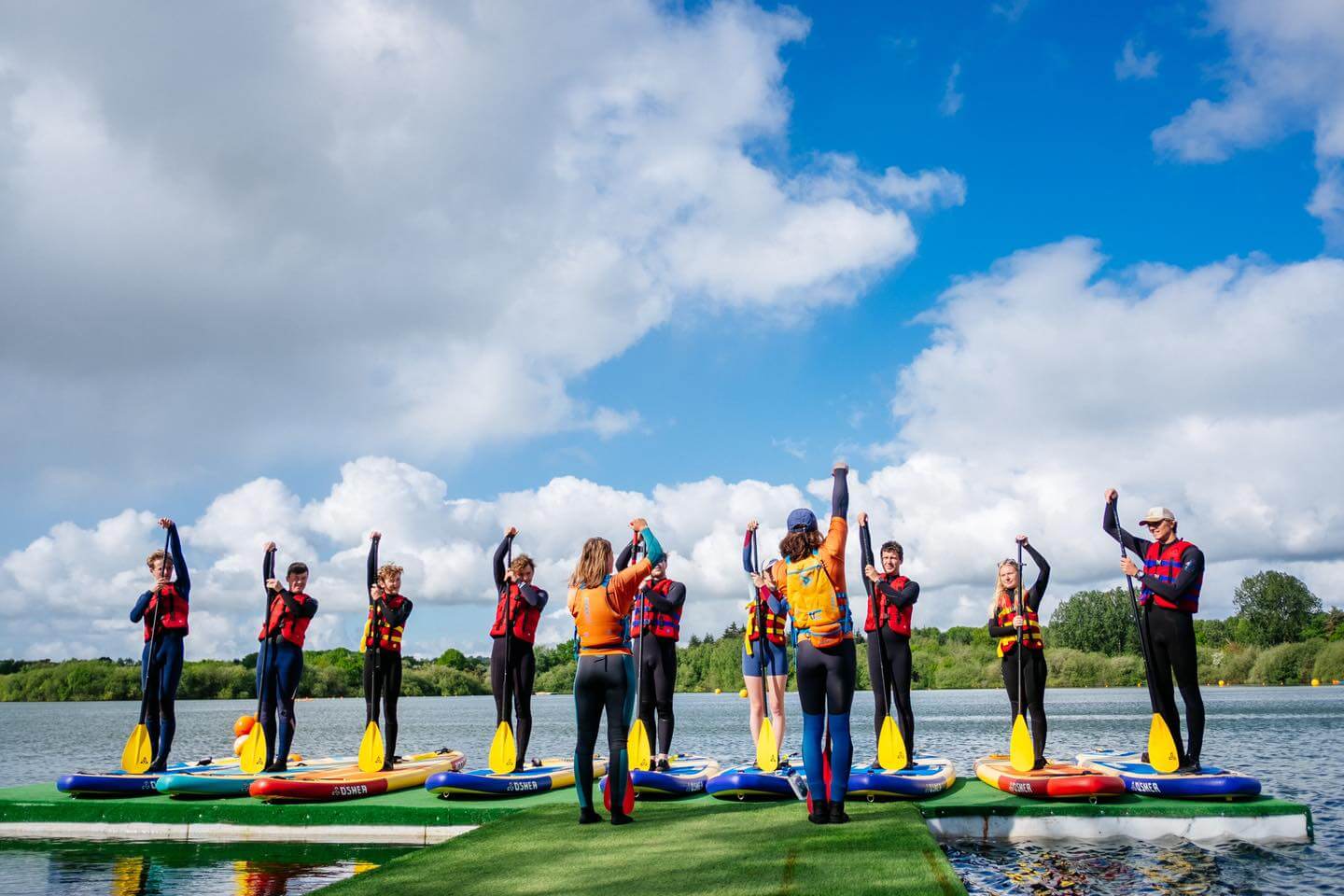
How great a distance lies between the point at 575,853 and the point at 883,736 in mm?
4181

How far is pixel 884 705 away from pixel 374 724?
579cm

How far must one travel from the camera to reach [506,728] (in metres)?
10.1

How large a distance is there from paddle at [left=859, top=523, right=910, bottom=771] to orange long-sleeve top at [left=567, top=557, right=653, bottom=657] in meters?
3.36

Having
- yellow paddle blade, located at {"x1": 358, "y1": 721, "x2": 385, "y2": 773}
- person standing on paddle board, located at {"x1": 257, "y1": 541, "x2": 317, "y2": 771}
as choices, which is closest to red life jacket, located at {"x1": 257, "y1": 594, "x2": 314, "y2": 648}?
person standing on paddle board, located at {"x1": 257, "y1": 541, "x2": 317, "y2": 771}

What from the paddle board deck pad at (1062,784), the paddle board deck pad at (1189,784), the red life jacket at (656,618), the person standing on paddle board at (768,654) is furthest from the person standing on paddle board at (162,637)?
the paddle board deck pad at (1189,784)

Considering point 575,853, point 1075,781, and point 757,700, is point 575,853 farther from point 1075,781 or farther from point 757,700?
point 1075,781

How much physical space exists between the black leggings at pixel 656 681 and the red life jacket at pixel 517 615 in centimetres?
130

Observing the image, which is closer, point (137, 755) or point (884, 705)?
point (884, 705)

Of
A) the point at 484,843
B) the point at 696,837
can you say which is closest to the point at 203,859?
the point at 484,843

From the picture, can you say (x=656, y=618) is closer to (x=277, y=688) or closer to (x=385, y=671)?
(x=385, y=671)

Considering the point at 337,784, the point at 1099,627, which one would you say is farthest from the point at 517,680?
the point at 1099,627

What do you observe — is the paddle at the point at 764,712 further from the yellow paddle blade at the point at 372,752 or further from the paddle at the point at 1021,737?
the yellow paddle blade at the point at 372,752

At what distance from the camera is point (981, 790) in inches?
374

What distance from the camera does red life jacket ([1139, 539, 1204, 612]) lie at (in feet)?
29.7
